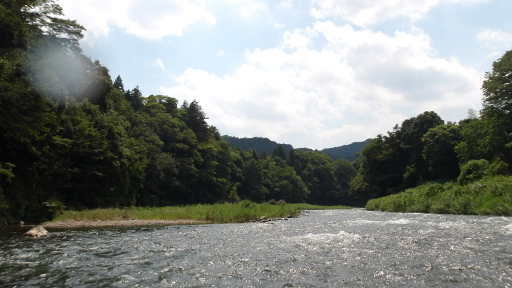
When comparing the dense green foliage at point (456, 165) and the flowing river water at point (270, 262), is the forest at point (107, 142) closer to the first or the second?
the dense green foliage at point (456, 165)

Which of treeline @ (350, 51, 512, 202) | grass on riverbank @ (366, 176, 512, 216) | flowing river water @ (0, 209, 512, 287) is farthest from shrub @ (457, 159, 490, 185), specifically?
flowing river water @ (0, 209, 512, 287)

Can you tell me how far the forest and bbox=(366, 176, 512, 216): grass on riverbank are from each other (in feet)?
20.2

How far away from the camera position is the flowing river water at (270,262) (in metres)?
7.70

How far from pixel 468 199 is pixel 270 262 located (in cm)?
2330

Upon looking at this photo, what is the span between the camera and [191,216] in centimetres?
2922

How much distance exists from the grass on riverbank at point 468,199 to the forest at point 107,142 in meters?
6.16

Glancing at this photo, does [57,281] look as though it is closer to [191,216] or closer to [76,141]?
[191,216]

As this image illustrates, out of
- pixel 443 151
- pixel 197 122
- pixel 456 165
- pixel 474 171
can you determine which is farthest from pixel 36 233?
pixel 197 122

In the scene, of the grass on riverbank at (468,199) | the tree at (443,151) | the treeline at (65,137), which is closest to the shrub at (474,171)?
the grass on riverbank at (468,199)

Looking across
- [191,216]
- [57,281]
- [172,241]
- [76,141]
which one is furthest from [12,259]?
[76,141]

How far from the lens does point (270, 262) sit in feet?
32.1

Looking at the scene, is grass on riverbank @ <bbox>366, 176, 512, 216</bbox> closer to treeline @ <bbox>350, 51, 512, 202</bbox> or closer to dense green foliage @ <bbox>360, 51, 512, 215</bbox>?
dense green foliage @ <bbox>360, 51, 512, 215</bbox>

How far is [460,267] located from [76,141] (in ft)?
111

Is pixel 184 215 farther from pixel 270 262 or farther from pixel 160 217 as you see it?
pixel 270 262
